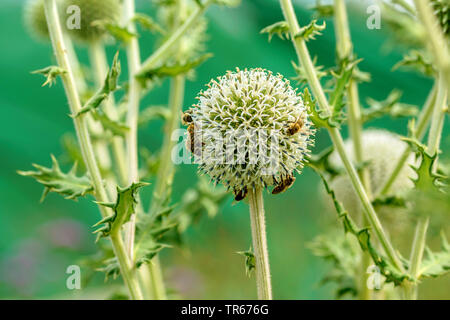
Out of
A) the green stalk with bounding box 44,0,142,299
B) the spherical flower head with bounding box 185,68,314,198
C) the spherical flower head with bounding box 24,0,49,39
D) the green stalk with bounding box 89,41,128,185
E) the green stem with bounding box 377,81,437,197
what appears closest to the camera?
the spherical flower head with bounding box 185,68,314,198

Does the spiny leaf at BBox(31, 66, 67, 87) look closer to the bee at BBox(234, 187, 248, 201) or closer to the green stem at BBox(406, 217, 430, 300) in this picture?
the bee at BBox(234, 187, 248, 201)

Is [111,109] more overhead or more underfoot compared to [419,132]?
more overhead

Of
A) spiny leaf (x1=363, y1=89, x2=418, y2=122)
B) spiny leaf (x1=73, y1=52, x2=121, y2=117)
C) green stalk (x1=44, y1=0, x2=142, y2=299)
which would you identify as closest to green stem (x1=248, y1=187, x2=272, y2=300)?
green stalk (x1=44, y1=0, x2=142, y2=299)

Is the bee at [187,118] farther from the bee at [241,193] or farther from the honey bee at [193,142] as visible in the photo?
the bee at [241,193]

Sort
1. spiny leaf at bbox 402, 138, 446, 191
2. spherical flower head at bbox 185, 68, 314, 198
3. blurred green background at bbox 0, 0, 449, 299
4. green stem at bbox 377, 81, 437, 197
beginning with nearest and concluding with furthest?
spherical flower head at bbox 185, 68, 314, 198
spiny leaf at bbox 402, 138, 446, 191
green stem at bbox 377, 81, 437, 197
blurred green background at bbox 0, 0, 449, 299

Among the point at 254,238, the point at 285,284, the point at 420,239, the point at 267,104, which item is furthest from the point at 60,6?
the point at 285,284

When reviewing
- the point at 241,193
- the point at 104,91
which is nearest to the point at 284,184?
the point at 241,193

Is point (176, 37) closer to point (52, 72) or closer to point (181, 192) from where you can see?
point (52, 72)
